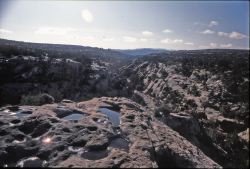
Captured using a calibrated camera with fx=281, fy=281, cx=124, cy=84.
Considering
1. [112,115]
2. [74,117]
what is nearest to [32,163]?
[74,117]

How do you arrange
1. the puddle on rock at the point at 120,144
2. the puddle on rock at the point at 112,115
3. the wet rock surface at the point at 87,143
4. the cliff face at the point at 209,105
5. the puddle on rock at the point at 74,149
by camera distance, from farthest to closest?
1. the cliff face at the point at 209,105
2. the puddle on rock at the point at 112,115
3. the puddle on rock at the point at 120,144
4. the puddle on rock at the point at 74,149
5. the wet rock surface at the point at 87,143

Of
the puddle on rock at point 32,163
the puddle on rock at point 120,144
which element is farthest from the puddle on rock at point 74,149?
the puddle on rock at point 120,144

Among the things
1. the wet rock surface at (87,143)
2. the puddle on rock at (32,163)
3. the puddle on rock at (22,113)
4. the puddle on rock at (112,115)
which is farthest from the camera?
the puddle on rock at (22,113)

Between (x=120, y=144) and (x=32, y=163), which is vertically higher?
(x=120, y=144)

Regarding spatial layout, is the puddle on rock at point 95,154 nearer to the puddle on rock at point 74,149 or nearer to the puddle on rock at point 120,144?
the puddle on rock at point 74,149

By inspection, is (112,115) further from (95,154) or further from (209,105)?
(209,105)

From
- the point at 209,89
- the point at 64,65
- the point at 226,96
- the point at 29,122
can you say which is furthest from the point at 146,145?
the point at 64,65
